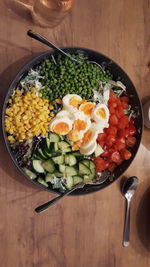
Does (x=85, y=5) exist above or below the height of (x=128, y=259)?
above

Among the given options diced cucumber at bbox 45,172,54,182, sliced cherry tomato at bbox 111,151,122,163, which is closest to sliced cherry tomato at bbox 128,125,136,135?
sliced cherry tomato at bbox 111,151,122,163

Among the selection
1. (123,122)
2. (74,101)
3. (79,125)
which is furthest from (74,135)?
(123,122)

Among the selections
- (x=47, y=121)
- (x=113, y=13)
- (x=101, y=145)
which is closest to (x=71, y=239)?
(x=101, y=145)

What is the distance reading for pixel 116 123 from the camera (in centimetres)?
179

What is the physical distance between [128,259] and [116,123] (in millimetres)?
719

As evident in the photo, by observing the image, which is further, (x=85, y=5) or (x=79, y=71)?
(x=85, y=5)

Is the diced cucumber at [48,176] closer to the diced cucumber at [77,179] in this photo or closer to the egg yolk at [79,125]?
the diced cucumber at [77,179]

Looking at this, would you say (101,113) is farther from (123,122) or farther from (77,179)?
(77,179)

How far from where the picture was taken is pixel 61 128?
5.57 ft

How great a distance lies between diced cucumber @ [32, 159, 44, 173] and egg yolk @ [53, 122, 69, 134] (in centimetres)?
16

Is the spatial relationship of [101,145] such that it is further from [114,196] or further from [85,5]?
[85,5]

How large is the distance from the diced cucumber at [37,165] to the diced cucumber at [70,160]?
121mm

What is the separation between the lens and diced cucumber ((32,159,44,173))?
1676 mm

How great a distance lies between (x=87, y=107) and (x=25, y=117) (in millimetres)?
299
